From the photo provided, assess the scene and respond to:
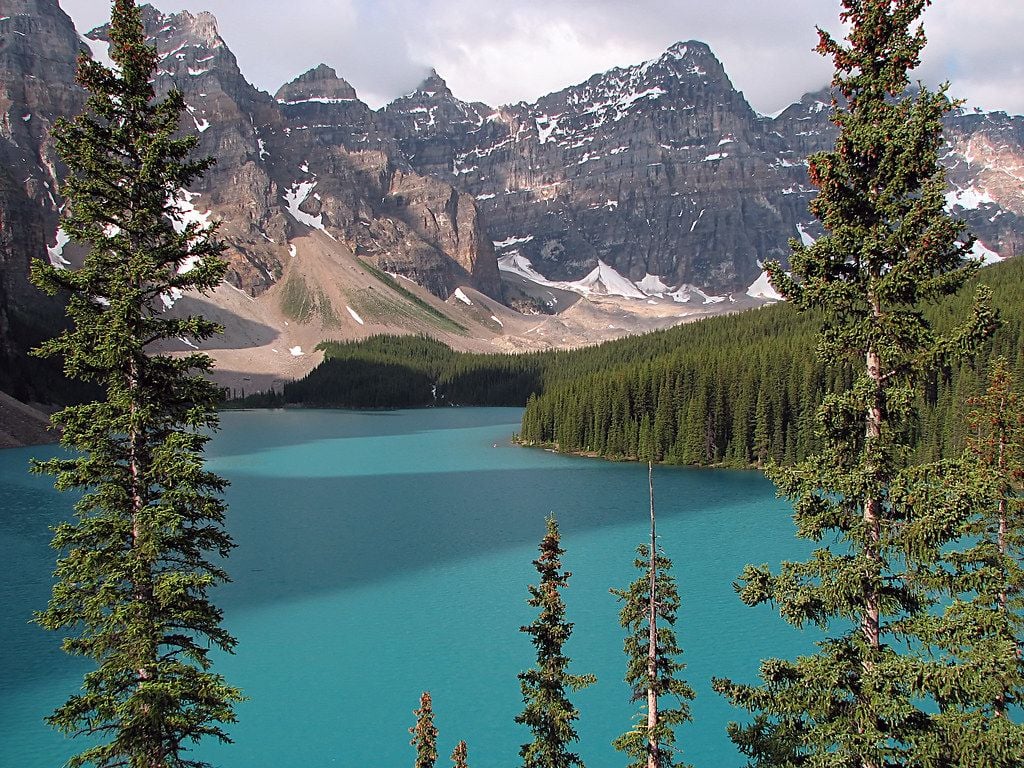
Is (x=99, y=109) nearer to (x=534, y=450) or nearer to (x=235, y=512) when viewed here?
(x=235, y=512)

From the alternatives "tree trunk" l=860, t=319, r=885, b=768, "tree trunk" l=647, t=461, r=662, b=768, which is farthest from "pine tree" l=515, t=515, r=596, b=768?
"tree trunk" l=860, t=319, r=885, b=768

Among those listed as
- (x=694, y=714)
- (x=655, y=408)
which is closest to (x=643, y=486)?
(x=655, y=408)

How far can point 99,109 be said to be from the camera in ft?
43.2

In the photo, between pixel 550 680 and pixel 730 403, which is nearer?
pixel 550 680

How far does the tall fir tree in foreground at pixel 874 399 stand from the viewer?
10727 millimetres

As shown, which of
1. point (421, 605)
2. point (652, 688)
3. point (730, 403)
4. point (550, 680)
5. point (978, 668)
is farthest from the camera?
point (730, 403)

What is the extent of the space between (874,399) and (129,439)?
1274 cm

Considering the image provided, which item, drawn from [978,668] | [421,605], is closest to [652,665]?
[978,668]

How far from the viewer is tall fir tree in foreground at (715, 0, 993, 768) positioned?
1073 centimetres

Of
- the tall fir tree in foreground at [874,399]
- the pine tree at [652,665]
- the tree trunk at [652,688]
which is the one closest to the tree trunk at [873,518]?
the tall fir tree in foreground at [874,399]

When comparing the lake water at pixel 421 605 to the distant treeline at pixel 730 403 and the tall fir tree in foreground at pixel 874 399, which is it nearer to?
the distant treeline at pixel 730 403

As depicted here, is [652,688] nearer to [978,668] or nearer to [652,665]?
[652,665]

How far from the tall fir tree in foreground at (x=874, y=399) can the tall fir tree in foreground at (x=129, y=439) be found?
9.91 m

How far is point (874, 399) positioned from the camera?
36.6ft
